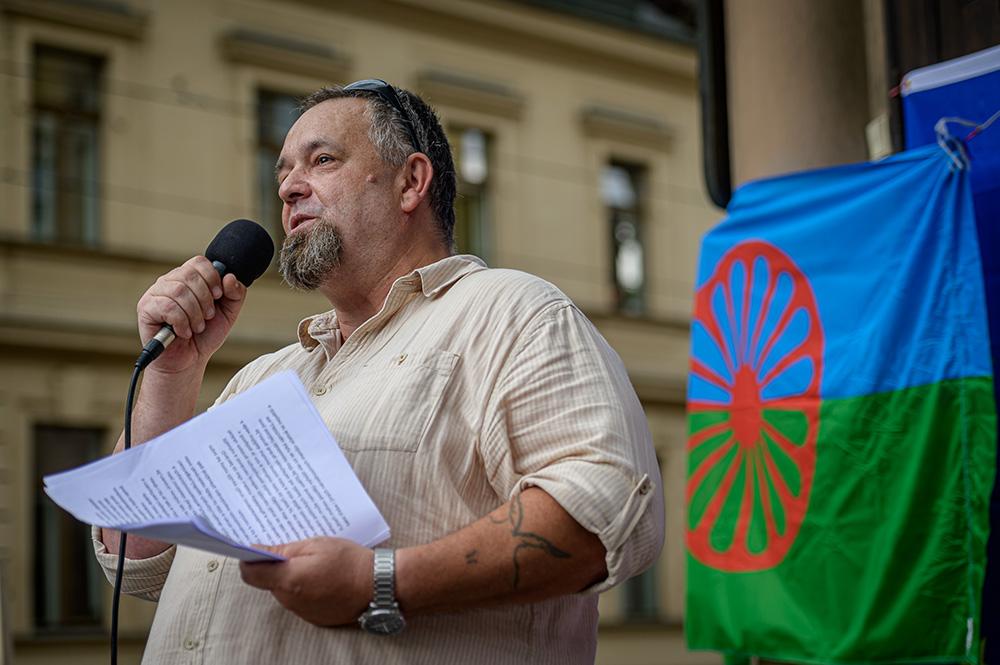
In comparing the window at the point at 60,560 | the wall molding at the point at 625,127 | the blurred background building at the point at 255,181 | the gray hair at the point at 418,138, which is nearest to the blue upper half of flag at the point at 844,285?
the gray hair at the point at 418,138

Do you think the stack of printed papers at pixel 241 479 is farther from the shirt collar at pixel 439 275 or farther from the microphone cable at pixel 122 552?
the shirt collar at pixel 439 275

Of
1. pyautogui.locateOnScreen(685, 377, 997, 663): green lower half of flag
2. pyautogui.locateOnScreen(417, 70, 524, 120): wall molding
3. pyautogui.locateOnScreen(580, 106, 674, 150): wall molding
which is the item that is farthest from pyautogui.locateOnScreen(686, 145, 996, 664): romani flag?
pyautogui.locateOnScreen(580, 106, 674, 150): wall molding

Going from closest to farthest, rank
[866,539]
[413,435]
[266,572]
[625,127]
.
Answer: [266,572], [413,435], [866,539], [625,127]

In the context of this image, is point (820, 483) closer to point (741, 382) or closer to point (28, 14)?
point (741, 382)

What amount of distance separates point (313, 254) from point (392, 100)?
0.35 metres

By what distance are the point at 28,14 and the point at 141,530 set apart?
12.8 metres

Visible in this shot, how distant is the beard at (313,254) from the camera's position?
2.32 meters

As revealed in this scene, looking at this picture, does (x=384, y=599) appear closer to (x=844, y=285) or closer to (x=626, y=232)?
(x=844, y=285)

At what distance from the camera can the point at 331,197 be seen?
7.79 ft

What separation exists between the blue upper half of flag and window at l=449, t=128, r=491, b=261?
12439 millimetres

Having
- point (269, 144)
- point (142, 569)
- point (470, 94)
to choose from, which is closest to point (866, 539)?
point (142, 569)

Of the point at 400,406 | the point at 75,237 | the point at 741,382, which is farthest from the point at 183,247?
the point at 400,406

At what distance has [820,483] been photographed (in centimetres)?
351

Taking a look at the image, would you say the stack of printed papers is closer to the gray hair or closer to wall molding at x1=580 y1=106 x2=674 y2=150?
the gray hair
